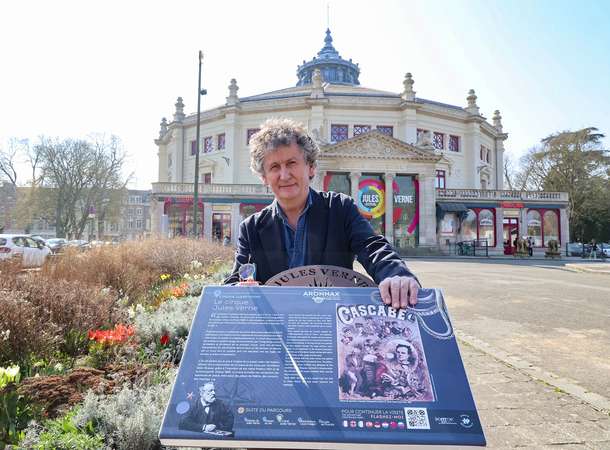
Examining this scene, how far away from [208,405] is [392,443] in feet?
2.32

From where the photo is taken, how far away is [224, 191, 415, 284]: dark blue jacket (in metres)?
2.52

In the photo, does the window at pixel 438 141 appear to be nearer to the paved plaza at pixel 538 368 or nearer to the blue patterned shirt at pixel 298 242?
the paved plaza at pixel 538 368

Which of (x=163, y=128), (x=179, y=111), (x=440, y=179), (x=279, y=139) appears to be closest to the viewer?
(x=279, y=139)

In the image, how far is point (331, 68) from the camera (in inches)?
2376

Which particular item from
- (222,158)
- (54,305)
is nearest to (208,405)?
(54,305)

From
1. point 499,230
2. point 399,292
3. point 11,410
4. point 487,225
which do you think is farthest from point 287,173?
point 499,230

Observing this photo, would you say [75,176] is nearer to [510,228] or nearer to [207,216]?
[207,216]

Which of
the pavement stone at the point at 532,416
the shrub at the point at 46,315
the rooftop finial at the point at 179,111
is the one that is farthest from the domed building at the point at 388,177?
the pavement stone at the point at 532,416

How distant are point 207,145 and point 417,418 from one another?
50411 millimetres

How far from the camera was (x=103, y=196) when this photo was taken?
161ft

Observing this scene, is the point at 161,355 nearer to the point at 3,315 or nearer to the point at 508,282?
the point at 3,315

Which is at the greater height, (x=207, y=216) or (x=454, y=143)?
(x=454, y=143)

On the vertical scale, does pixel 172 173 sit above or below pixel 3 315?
above

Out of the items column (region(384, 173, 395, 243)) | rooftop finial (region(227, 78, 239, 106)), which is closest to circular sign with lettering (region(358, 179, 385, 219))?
column (region(384, 173, 395, 243))
